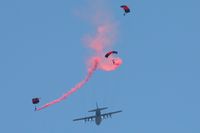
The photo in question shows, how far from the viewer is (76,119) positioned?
591ft

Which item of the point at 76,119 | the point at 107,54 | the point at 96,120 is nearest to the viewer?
the point at 107,54

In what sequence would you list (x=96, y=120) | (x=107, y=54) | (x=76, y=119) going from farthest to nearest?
1. (x=76, y=119)
2. (x=96, y=120)
3. (x=107, y=54)

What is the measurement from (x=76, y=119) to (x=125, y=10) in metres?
71.5

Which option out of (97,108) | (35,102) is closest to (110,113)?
(97,108)

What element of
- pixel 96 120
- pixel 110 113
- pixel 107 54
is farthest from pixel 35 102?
pixel 110 113

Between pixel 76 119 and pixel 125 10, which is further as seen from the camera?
pixel 76 119

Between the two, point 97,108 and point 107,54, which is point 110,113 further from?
point 107,54

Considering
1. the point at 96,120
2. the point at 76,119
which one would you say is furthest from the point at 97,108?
the point at 76,119

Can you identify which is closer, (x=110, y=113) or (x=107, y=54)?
(x=107, y=54)

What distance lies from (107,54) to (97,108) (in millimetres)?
47940

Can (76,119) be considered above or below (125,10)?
above

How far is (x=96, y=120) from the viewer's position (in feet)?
520

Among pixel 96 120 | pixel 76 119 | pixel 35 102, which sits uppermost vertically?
pixel 76 119

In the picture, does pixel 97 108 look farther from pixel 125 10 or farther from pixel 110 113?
pixel 125 10
